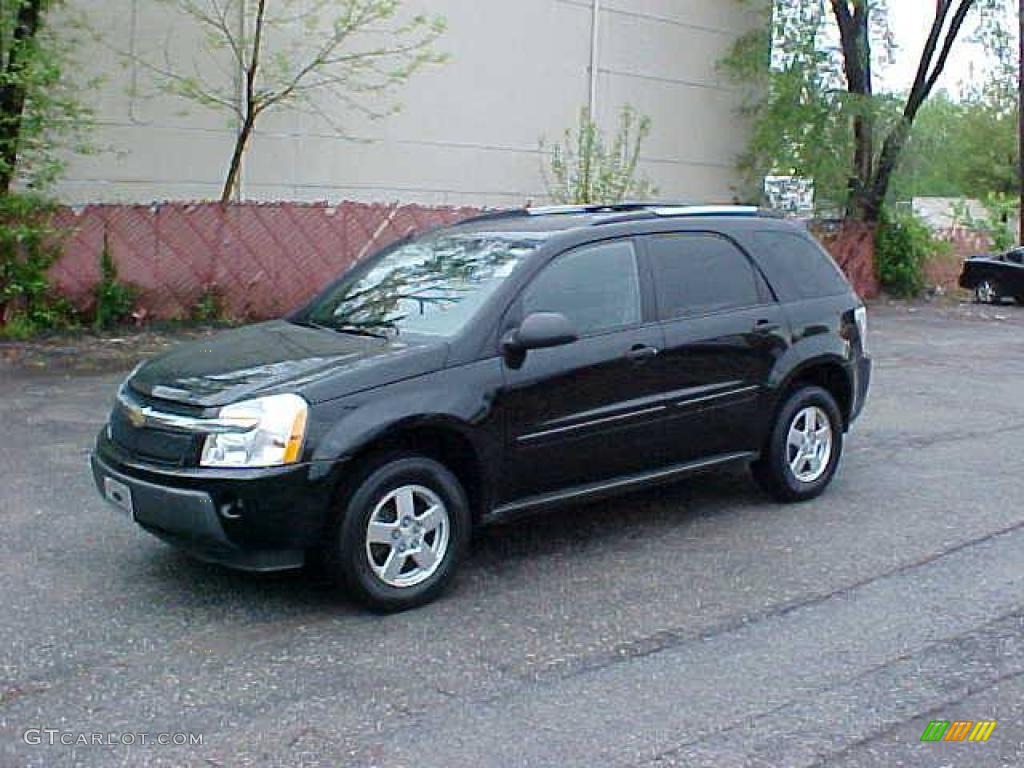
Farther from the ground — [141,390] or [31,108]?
[31,108]

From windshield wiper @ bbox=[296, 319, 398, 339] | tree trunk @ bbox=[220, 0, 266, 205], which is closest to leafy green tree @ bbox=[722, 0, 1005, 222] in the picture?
tree trunk @ bbox=[220, 0, 266, 205]

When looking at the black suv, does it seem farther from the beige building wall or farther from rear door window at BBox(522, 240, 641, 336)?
the beige building wall

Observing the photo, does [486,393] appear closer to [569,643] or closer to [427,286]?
[427,286]

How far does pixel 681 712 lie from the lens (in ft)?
15.8

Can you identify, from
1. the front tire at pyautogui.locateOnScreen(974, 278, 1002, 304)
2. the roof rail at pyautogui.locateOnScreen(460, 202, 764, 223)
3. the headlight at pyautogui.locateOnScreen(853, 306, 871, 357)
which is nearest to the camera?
the roof rail at pyautogui.locateOnScreen(460, 202, 764, 223)

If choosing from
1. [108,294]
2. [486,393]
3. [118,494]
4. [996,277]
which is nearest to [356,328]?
[486,393]

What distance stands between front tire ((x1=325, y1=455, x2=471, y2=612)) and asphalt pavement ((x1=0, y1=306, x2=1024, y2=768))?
128mm

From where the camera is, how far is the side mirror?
620 centimetres

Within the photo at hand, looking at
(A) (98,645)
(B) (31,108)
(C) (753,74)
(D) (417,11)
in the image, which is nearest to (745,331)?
(A) (98,645)

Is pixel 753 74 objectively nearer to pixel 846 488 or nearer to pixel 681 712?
pixel 846 488

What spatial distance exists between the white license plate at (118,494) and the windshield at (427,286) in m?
1.39

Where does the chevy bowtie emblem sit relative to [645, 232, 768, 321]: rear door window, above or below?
below

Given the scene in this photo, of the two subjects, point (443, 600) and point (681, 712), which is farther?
point (443, 600)

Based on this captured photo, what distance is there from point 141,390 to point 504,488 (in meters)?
1.74
